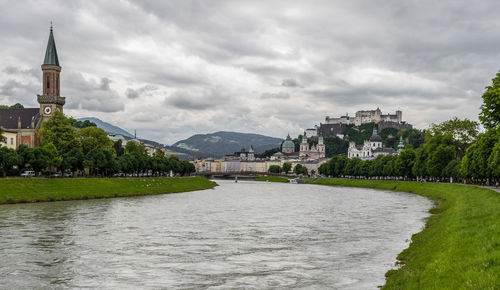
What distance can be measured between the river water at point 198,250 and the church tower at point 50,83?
76.5 m

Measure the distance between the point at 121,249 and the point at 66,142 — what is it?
71.7 meters

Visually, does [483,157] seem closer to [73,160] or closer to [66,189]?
[66,189]

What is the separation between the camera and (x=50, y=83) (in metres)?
123

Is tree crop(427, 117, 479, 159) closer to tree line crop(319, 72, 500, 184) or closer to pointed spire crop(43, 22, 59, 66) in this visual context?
tree line crop(319, 72, 500, 184)

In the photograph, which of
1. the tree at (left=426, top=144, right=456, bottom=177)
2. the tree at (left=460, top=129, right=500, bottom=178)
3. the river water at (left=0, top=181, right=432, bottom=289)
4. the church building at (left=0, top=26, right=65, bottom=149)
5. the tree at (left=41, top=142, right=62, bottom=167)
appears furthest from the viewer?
the church building at (left=0, top=26, right=65, bottom=149)

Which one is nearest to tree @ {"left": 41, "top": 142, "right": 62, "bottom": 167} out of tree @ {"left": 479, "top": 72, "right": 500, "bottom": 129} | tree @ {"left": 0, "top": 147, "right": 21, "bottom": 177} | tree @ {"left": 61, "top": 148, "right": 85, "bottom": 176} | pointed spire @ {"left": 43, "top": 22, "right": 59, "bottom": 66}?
tree @ {"left": 61, "top": 148, "right": 85, "bottom": 176}

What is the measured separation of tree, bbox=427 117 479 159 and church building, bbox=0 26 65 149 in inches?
3365

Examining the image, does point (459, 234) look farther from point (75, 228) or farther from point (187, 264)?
point (75, 228)

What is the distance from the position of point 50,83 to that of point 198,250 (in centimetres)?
10346

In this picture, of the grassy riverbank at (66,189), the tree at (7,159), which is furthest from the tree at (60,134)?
the tree at (7,159)

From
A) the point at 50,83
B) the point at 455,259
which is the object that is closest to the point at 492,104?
the point at 455,259

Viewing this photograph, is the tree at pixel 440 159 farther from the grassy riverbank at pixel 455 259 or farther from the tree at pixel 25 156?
the grassy riverbank at pixel 455 259

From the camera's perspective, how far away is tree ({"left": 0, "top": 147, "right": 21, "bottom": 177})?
75250 mm

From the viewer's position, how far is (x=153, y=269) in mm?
24672
